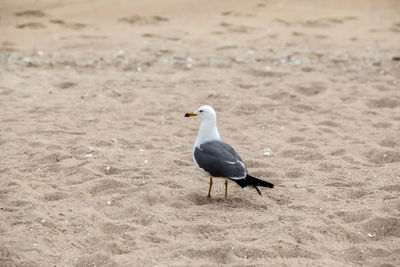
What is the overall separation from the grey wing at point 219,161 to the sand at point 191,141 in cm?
28

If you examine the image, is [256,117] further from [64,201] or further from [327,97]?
[64,201]

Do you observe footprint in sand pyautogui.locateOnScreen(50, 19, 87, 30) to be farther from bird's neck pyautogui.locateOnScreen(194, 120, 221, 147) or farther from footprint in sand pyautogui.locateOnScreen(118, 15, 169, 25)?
bird's neck pyautogui.locateOnScreen(194, 120, 221, 147)

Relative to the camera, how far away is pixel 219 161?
404cm

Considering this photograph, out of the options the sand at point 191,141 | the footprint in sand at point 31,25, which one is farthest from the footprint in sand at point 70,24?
the footprint in sand at point 31,25

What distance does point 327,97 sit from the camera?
7105mm

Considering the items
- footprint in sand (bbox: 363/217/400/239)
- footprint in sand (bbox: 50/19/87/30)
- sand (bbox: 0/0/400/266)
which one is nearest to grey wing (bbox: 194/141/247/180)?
sand (bbox: 0/0/400/266)

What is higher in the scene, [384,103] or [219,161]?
[219,161]

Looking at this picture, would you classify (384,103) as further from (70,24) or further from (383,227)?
(70,24)

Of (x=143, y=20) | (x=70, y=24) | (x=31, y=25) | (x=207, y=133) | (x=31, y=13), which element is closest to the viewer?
(x=207, y=133)

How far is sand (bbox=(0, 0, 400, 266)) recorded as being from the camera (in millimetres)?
3420

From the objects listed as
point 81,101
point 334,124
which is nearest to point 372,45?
point 334,124

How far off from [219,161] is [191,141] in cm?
164

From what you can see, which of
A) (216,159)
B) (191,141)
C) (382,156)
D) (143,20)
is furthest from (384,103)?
(143,20)

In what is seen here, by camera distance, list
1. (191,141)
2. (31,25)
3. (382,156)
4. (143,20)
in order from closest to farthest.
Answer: (382,156) → (191,141) → (31,25) → (143,20)
